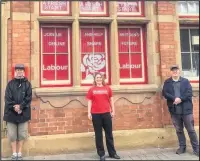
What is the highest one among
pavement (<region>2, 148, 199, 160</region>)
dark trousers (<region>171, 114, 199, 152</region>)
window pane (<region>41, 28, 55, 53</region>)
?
window pane (<region>41, 28, 55, 53</region>)

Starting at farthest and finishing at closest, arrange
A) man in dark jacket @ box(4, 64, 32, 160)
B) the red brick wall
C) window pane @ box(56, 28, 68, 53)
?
window pane @ box(56, 28, 68, 53), the red brick wall, man in dark jacket @ box(4, 64, 32, 160)

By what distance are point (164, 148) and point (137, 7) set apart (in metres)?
3.34

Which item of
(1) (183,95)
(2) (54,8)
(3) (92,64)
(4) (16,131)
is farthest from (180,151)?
(2) (54,8)

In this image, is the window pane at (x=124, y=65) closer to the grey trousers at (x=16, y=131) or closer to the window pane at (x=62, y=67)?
the window pane at (x=62, y=67)

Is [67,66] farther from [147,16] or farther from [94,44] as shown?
[147,16]

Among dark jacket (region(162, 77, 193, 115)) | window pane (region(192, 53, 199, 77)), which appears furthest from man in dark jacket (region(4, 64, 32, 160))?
window pane (region(192, 53, 199, 77))

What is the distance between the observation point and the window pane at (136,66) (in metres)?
7.17

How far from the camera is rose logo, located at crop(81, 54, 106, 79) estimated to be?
698 centimetres

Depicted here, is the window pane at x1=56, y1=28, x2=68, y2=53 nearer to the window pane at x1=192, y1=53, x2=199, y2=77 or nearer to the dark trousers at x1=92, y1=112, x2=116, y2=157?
the dark trousers at x1=92, y1=112, x2=116, y2=157

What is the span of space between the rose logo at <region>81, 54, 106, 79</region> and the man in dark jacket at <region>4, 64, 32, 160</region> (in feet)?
5.18

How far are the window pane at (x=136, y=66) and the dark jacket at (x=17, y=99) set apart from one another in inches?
100

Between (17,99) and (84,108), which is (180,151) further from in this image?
(17,99)

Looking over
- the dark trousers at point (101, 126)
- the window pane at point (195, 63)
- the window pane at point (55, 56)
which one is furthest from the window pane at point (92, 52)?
the window pane at point (195, 63)

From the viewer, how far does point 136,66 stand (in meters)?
7.20
